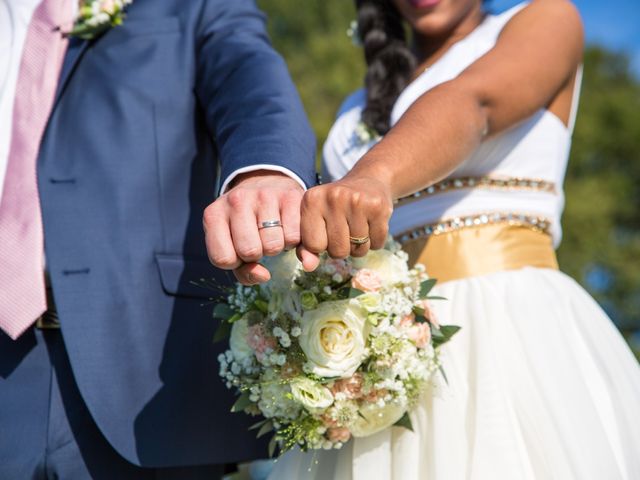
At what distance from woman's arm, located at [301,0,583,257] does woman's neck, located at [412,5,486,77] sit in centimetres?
37

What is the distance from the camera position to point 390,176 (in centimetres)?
159

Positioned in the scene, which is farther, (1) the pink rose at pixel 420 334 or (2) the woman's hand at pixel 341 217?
(1) the pink rose at pixel 420 334

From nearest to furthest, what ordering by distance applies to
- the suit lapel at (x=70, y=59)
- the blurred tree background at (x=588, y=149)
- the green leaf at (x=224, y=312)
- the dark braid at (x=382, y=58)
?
the green leaf at (x=224, y=312) → the suit lapel at (x=70, y=59) → the dark braid at (x=382, y=58) → the blurred tree background at (x=588, y=149)

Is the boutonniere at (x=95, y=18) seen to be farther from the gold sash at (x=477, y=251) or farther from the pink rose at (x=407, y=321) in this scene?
the pink rose at (x=407, y=321)

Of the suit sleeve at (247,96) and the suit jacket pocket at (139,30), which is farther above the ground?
the suit jacket pocket at (139,30)

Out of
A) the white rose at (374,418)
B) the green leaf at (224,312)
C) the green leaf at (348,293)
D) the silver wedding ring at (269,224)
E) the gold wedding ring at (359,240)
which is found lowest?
the white rose at (374,418)

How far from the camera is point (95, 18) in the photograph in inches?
86.4

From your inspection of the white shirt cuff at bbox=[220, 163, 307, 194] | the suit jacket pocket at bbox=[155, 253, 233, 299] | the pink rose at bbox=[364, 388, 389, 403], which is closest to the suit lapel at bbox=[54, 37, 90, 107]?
the suit jacket pocket at bbox=[155, 253, 233, 299]

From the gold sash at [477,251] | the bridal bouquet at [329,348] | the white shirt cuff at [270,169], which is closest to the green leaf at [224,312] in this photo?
the bridal bouquet at [329,348]

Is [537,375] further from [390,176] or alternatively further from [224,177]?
[224,177]

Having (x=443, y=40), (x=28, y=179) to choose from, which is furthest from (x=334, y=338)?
(x=443, y=40)

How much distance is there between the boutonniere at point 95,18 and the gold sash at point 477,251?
1099 mm

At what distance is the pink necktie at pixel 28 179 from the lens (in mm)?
1938

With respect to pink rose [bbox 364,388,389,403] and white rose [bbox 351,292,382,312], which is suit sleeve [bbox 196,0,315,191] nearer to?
white rose [bbox 351,292,382,312]
